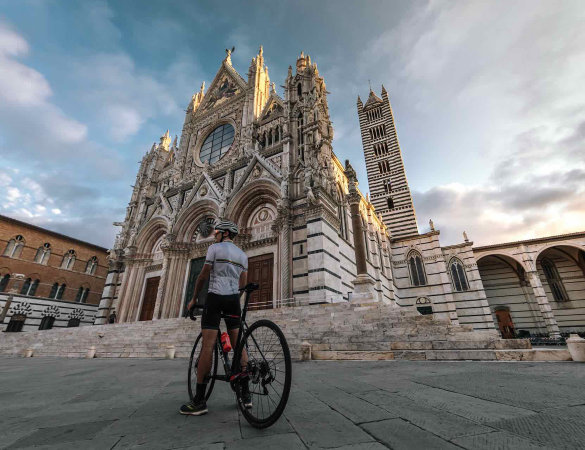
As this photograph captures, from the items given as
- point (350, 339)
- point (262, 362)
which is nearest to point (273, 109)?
point (350, 339)

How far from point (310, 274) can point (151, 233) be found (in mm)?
14193

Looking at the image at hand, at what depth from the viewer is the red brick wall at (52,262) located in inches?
837

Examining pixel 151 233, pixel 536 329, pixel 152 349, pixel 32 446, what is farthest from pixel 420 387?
pixel 536 329

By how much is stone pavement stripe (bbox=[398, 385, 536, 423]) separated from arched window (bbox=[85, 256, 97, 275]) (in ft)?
105

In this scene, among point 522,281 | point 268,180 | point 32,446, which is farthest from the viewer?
point 522,281

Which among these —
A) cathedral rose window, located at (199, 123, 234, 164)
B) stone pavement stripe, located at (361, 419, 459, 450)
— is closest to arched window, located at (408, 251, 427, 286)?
cathedral rose window, located at (199, 123, 234, 164)

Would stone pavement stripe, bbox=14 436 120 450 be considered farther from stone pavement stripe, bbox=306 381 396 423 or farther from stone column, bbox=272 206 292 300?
stone column, bbox=272 206 292 300

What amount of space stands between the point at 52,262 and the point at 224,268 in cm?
2978

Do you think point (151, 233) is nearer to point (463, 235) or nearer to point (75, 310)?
point (75, 310)

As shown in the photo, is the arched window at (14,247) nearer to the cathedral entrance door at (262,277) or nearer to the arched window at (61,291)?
the arched window at (61,291)

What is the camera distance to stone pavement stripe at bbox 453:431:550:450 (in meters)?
1.24

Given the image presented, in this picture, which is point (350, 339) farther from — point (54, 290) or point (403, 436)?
point (54, 290)

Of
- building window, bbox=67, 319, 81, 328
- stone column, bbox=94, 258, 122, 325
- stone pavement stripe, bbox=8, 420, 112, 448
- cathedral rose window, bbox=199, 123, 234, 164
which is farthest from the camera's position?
building window, bbox=67, 319, 81, 328

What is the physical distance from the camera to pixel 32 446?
1523 mm
